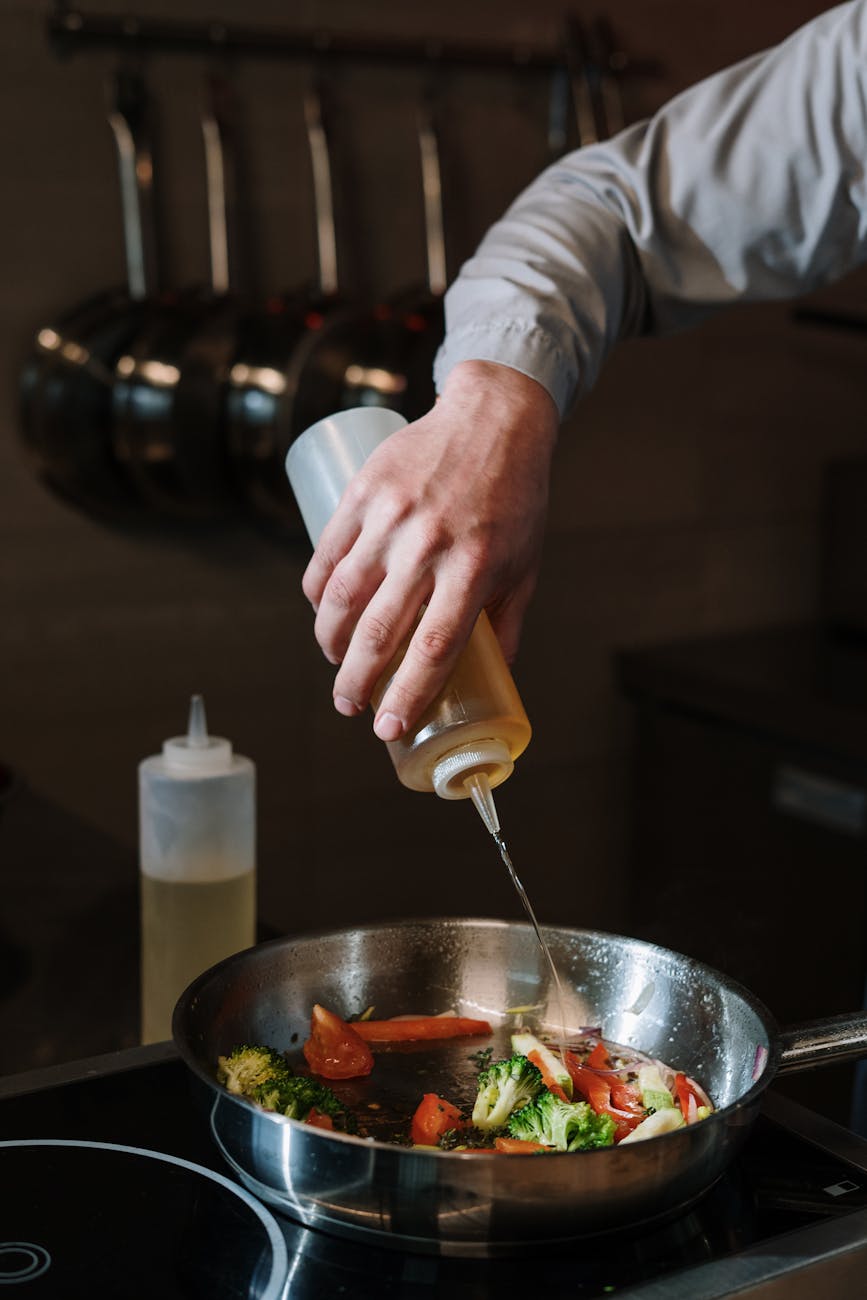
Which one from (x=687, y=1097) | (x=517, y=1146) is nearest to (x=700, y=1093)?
(x=687, y=1097)

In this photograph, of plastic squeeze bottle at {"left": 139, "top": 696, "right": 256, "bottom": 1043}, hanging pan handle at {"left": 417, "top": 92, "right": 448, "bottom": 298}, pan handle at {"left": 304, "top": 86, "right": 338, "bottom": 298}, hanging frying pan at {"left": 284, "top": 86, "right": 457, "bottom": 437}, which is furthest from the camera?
hanging pan handle at {"left": 417, "top": 92, "right": 448, "bottom": 298}

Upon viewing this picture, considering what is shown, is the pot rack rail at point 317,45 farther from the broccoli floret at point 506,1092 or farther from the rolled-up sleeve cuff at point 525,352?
the broccoli floret at point 506,1092

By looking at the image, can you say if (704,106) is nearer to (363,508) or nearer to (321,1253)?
(363,508)

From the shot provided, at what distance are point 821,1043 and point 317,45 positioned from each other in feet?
5.62

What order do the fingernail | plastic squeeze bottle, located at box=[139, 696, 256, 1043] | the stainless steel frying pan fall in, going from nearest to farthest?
the stainless steel frying pan
the fingernail
plastic squeeze bottle, located at box=[139, 696, 256, 1043]

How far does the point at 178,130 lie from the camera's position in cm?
208

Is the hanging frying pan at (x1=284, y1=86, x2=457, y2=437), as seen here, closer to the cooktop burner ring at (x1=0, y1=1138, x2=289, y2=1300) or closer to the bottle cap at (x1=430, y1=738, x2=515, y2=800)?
the bottle cap at (x1=430, y1=738, x2=515, y2=800)

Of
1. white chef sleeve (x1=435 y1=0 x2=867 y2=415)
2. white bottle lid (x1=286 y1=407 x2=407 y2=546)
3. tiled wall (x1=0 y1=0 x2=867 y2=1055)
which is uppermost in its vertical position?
white chef sleeve (x1=435 y1=0 x2=867 y2=415)

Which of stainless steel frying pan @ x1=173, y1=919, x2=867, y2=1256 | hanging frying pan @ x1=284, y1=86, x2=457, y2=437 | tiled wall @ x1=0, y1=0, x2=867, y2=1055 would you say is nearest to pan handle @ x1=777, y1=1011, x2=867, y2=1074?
stainless steel frying pan @ x1=173, y1=919, x2=867, y2=1256

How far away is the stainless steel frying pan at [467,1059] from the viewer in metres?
0.68

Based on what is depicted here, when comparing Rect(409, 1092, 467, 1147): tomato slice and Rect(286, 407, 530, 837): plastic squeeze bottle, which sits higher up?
Rect(286, 407, 530, 837): plastic squeeze bottle

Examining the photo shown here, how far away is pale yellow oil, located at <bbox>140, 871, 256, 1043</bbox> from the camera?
43.4 inches

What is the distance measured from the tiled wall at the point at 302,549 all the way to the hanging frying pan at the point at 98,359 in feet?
0.10

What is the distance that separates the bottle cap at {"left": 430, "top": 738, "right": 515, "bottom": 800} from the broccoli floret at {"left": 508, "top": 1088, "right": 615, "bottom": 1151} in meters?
0.20
